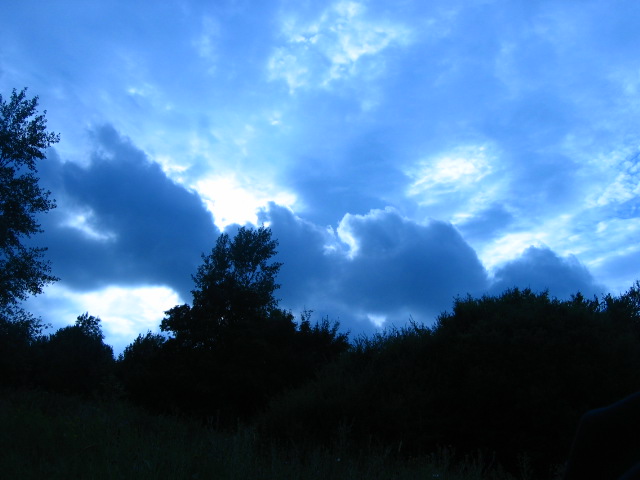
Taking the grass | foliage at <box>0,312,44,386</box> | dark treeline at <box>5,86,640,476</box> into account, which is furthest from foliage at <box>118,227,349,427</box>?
the grass

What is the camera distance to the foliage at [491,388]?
12.2 meters

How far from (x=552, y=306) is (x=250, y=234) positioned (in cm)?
3103

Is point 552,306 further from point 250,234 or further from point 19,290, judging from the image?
point 250,234

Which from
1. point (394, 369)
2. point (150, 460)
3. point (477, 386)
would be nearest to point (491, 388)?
point (477, 386)

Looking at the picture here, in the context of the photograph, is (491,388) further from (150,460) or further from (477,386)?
(150,460)

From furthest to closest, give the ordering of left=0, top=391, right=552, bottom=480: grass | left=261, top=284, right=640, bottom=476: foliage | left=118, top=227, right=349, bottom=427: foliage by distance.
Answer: left=118, top=227, right=349, bottom=427: foliage
left=261, top=284, right=640, bottom=476: foliage
left=0, top=391, right=552, bottom=480: grass

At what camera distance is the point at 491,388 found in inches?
514

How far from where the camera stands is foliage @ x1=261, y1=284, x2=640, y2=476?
1221 centimetres

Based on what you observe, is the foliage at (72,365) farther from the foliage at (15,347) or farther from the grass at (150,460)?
the grass at (150,460)

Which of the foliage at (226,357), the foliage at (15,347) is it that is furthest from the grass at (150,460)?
the foliage at (15,347)

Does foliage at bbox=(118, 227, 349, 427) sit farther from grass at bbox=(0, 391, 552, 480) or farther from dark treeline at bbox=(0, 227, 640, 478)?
grass at bbox=(0, 391, 552, 480)

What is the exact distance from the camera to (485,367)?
1357 cm

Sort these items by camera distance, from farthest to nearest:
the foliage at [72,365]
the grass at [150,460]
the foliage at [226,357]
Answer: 1. the foliage at [72,365]
2. the foliage at [226,357]
3. the grass at [150,460]

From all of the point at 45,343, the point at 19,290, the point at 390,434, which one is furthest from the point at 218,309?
the point at 45,343
